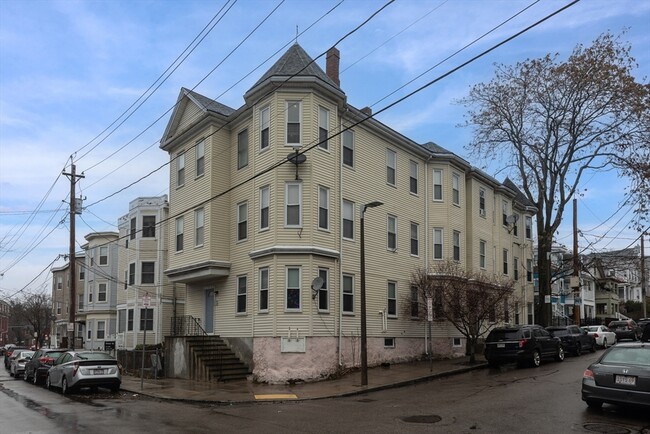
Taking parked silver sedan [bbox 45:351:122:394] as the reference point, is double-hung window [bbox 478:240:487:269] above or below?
above

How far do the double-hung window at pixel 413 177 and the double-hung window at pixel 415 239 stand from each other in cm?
173

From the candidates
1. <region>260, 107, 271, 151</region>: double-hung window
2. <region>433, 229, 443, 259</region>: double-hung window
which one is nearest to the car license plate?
<region>260, 107, 271, 151</region>: double-hung window

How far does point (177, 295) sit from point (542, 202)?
80.3 feet

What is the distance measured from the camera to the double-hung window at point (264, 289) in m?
21.1

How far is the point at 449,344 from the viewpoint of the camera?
93.4 feet

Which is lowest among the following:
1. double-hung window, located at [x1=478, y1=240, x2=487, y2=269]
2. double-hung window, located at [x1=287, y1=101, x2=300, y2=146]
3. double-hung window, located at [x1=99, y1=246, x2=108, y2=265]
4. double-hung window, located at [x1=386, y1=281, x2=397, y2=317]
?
double-hung window, located at [x1=386, y1=281, x2=397, y2=317]

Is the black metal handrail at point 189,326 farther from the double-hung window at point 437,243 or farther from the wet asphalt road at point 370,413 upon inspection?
the double-hung window at point 437,243

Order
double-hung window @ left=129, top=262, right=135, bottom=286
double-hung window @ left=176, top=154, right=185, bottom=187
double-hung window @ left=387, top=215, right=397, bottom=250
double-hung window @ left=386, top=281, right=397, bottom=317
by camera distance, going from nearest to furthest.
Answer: double-hung window @ left=386, top=281, right=397, bottom=317 < double-hung window @ left=387, top=215, right=397, bottom=250 < double-hung window @ left=176, top=154, right=185, bottom=187 < double-hung window @ left=129, top=262, right=135, bottom=286

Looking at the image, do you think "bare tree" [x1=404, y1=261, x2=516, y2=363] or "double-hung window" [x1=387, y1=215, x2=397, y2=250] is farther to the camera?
"double-hung window" [x1=387, y1=215, x2=397, y2=250]

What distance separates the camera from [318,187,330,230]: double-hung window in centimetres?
2188

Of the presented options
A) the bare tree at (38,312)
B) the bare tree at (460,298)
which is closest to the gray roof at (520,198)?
the bare tree at (460,298)

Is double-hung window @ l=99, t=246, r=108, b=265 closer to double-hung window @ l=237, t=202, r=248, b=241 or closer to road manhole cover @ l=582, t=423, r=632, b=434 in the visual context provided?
double-hung window @ l=237, t=202, r=248, b=241

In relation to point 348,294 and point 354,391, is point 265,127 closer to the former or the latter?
point 348,294

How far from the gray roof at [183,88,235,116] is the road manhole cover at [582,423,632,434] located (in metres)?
18.7
